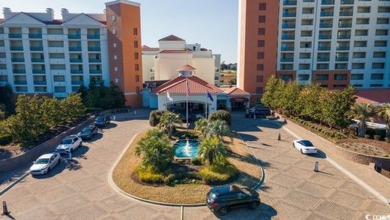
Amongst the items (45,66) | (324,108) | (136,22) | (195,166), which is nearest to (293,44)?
(324,108)

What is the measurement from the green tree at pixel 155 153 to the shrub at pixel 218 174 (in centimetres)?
351

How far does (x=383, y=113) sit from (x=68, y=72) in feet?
202

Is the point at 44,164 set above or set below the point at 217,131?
below

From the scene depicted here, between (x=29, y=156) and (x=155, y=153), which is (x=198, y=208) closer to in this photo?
(x=155, y=153)

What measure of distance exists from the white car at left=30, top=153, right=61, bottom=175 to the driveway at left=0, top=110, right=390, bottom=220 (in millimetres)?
667

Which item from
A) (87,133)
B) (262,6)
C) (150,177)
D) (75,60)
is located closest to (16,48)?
(75,60)

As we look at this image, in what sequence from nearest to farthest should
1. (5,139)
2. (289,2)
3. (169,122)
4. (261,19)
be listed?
1. (5,139)
2. (169,122)
3. (261,19)
4. (289,2)

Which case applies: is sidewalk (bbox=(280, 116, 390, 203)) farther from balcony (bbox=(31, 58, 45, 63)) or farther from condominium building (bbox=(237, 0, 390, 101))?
balcony (bbox=(31, 58, 45, 63))

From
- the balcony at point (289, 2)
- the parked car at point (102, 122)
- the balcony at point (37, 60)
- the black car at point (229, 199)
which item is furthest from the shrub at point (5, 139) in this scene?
the balcony at point (289, 2)

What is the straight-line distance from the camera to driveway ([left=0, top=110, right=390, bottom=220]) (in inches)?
720

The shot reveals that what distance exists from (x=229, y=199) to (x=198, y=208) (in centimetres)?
253

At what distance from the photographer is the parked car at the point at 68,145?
3070cm

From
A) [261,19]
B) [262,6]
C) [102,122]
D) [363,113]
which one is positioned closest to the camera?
[363,113]

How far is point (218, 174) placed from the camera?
2305 cm
